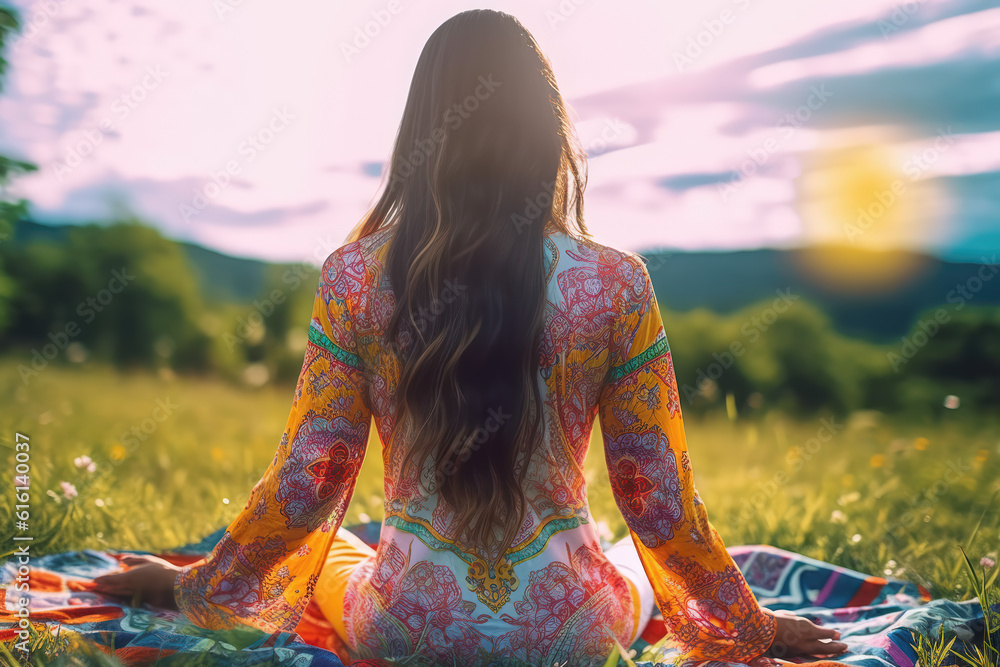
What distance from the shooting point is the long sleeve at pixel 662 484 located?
1569 millimetres

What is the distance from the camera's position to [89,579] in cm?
222

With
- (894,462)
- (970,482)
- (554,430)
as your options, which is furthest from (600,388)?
(894,462)

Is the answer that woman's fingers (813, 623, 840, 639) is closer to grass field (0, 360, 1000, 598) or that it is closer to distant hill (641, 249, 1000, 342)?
grass field (0, 360, 1000, 598)

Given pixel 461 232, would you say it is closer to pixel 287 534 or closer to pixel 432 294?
pixel 432 294

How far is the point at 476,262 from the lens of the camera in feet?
4.86

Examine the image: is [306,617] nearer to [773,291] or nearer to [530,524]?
[530,524]

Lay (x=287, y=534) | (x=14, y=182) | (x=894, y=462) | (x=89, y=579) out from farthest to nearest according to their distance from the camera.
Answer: (x=894, y=462)
(x=14, y=182)
(x=89, y=579)
(x=287, y=534)

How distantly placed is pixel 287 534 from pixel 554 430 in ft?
2.53

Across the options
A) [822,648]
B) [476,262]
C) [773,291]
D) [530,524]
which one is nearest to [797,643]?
[822,648]

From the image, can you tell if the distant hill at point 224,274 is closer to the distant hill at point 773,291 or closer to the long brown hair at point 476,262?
the distant hill at point 773,291

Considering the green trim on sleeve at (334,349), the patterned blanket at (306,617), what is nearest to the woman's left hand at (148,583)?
the patterned blanket at (306,617)

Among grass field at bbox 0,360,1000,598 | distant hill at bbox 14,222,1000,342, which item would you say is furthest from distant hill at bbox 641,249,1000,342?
grass field at bbox 0,360,1000,598

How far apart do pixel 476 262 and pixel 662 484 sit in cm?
72

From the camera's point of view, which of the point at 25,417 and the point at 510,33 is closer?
the point at 510,33
